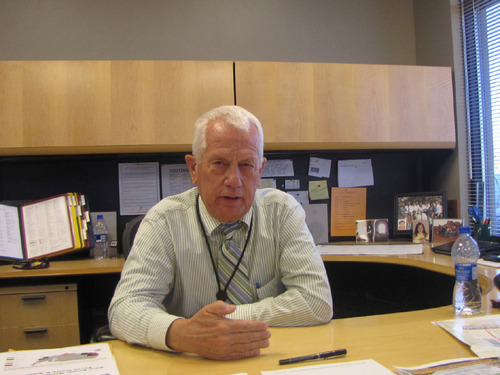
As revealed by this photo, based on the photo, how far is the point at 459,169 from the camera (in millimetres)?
2656

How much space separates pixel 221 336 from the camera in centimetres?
93

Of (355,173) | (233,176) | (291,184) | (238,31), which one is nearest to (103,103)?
(238,31)

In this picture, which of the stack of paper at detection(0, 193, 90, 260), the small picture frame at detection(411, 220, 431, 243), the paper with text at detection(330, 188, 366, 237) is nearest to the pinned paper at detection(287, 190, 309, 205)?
the paper with text at detection(330, 188, 366, 237)

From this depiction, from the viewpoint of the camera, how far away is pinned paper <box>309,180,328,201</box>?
280 centimetres

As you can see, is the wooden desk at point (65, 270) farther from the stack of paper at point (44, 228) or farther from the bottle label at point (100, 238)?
the bottle label at point (100, 238)

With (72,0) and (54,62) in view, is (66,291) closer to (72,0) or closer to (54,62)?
(54,62)

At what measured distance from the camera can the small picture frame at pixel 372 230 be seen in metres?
2.69

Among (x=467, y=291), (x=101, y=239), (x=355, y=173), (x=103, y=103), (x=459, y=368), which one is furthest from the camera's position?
(x=355, y=173)

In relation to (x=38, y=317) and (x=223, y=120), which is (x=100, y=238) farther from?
(x=223, y=120)

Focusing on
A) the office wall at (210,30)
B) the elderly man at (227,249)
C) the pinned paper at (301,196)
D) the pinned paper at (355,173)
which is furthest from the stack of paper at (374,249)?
the office wall at (210,30)

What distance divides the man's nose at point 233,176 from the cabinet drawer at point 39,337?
1285 mm

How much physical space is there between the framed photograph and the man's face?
5.56 feet

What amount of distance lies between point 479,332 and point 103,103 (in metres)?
1.98

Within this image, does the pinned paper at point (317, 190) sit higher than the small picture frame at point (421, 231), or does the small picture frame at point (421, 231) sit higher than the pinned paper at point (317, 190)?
the pinned paper at point (317, 190)
